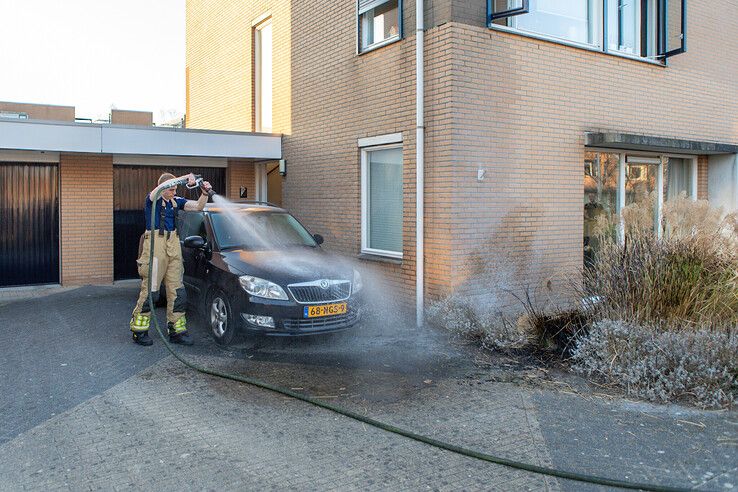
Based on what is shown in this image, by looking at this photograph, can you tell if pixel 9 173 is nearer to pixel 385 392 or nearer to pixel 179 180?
pixel 179 180

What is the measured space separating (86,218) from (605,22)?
31.8 feet

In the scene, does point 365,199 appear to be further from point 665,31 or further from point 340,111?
point 665,31

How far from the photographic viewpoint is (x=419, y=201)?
8.59m

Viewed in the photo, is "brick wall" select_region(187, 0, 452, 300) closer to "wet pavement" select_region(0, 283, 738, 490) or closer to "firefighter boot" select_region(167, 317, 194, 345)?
"wet pavement" select_region(0, 283, 738, 490)

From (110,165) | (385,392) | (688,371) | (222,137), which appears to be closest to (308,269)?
(385,392)

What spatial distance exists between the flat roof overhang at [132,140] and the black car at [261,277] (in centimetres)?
310

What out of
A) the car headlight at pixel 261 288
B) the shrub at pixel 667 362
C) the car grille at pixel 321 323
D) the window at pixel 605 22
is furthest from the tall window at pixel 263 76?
the shrub at pixel 667 362

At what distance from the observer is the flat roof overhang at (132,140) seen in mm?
10086

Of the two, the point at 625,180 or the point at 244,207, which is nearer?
the point at 244,207

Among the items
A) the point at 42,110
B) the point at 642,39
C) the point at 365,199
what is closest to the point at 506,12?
the point at 365,199

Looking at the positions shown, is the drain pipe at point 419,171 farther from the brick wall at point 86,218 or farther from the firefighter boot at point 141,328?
the brick wall at point 86,218

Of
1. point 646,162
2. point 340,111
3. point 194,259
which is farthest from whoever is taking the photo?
point 646,162

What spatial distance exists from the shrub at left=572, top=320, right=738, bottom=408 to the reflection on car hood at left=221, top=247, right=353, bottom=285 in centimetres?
288

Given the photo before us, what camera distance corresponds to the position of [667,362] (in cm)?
550
